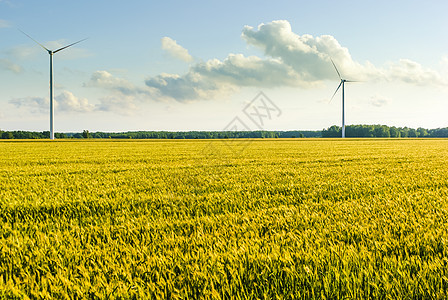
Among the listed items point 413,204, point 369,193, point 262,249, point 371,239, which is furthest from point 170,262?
point 369,193

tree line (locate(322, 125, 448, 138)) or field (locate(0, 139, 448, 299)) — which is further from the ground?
tree line (locate(322, 125, 448, 138))

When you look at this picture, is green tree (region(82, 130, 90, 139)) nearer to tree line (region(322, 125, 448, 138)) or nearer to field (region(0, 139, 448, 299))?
tree line (region(322, 125, 448, 138))

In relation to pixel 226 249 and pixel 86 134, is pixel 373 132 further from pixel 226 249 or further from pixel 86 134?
pixel 226 249

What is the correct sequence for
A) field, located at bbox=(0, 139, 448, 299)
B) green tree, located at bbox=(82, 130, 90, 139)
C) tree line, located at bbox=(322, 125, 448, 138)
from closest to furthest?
field, located at bbox=(0, 139, 448, 299), green tree, located at bbox=(82, 130, 90, 139), tree line, located at bbox=(322, 125, 448, 138)

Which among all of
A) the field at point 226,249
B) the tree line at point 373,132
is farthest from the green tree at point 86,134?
the field at point 226,249

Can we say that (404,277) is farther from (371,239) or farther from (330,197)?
(330,197)

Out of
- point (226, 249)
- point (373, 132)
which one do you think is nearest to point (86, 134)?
point (226, 249)

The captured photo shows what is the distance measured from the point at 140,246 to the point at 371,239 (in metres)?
2.70

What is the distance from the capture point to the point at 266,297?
1.99 m

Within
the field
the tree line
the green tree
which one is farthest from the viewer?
the tree line

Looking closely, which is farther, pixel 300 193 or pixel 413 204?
pixel 300 193

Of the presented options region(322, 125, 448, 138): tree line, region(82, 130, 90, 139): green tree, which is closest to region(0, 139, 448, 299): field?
region(82, 130, 90, 139): green tree

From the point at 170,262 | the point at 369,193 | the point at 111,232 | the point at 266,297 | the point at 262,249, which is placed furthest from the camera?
the point at 369,193

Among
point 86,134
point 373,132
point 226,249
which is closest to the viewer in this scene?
point 226,249
